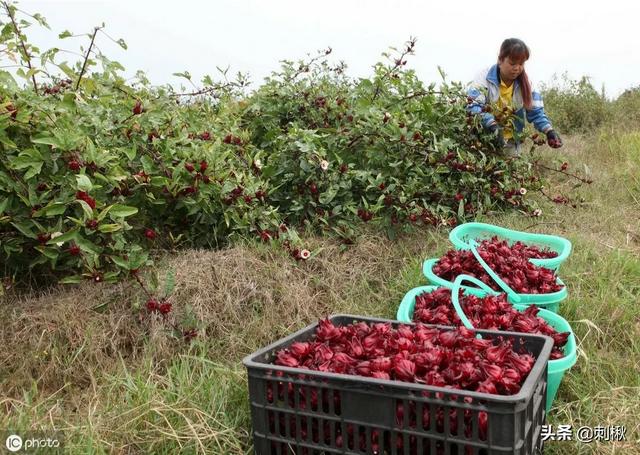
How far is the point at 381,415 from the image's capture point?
148cm

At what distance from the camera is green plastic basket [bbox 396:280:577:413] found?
1859 millimetres

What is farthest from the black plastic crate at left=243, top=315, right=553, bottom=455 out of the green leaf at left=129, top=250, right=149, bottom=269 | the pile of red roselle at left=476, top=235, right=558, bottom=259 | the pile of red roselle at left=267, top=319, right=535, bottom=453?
the pile of red roselle at left=476, top=235, right=558, bottom=259

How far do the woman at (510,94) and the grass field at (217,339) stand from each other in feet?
2.83

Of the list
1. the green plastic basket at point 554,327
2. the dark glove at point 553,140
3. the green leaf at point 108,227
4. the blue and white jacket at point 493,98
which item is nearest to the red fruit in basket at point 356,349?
the green plastic basket at point 554,327

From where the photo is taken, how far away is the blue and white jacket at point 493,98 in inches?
154

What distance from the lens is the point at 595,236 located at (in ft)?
12.1

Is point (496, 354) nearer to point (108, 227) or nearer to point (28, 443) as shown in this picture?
point (28, 443)

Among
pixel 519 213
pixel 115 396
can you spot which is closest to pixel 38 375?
pixel 115 396

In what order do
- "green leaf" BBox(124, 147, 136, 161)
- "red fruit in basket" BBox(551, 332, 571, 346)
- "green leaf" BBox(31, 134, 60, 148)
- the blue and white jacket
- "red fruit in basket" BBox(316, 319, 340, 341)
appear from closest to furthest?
→ "red fruit in basket" BBox(316, 319, 340, 341) → "red fruit in basket" BBox(551, 332, 571, 346) → "green leaf" BBox(31, 134, 60, 148) → "green leaf" BBox(124, 147, 136, 161) → the blue and white jacket

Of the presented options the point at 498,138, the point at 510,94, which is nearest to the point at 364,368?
the point at 498,138

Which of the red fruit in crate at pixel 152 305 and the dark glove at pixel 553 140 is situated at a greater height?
the dark glove at pixel 553 140

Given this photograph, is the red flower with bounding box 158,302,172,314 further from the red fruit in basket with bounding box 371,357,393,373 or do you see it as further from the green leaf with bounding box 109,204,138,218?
the red fruit in basket with bounding box 371,357,393,373

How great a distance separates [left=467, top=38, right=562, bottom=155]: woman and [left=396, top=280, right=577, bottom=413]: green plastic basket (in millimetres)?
1753

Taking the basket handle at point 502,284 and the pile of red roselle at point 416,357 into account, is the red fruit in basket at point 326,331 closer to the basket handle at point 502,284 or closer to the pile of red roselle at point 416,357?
the pile of red roselle at point 416,357
